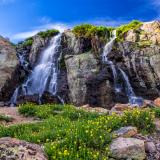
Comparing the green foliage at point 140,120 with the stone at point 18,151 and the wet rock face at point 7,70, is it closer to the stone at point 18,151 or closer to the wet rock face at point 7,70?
the stone at point 18,151

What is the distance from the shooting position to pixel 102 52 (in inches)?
1722

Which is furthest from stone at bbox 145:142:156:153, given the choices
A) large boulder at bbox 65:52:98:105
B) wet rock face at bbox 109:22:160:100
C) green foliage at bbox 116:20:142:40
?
green foliage at bbox 116:20:142:40

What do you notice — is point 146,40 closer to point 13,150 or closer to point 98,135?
point 98,135

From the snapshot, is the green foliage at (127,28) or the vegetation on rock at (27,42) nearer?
the green foliage at (127,28)

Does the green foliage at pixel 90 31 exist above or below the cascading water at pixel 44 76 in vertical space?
above

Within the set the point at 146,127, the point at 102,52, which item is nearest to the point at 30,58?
the point at 102,52

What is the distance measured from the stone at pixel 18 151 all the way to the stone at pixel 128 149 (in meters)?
2.31

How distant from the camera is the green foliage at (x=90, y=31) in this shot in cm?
4750

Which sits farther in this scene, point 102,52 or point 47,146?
point 102,52

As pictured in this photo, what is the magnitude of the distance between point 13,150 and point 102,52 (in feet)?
110

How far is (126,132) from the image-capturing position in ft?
47.1

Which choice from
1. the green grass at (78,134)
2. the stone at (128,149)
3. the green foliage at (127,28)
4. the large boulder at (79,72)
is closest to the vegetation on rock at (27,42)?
the large boulder at (79,72)

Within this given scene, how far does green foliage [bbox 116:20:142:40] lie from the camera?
160 feet

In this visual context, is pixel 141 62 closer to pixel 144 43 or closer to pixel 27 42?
pixel 144 43
